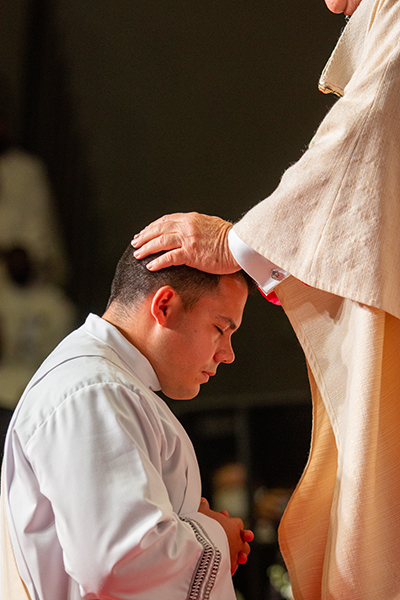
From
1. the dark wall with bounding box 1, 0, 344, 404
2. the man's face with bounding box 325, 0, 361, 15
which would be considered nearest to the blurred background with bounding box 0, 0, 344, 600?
the dark wall with bounding box 1, 0, 344, 404

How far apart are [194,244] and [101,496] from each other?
2.13ft

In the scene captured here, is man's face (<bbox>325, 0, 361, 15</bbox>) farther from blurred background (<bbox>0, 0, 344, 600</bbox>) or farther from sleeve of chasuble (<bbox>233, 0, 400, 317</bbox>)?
blurred background (<bbox>0, 0, 344, 600</bbox>)

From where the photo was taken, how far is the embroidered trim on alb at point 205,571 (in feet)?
4.07

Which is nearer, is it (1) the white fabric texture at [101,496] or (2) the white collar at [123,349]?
(1) the white fabric texture at [101,496]

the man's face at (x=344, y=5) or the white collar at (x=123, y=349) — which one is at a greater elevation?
the man's face at (x=344, y=5)

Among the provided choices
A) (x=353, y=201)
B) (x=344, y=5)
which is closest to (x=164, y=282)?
(x=353, y=201)

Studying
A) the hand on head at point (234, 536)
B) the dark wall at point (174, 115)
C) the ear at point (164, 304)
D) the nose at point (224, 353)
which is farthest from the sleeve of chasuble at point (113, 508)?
the dark wall at point (174, 115)

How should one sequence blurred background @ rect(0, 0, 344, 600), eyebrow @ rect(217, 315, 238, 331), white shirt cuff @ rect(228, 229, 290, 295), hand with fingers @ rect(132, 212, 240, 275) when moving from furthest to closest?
blurred background @ rect(0, 0, 344, 600) < eyebrow @ rect(217, 315, 238, 331) < hand with fingers @ rect(132, 212, 240, 275) < white shirt cuff @ rect(228, 229, 290, 295)

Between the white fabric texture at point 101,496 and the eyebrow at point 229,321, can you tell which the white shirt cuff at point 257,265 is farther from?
the white fabric texture at point 101,496

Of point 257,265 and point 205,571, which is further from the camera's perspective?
point 257,265

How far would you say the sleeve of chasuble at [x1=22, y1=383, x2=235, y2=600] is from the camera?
3.69 feet

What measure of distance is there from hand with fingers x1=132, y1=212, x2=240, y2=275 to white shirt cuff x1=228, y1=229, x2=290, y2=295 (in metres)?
0.09

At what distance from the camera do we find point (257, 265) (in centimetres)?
139

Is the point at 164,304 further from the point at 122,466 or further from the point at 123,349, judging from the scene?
the point at 122,466
